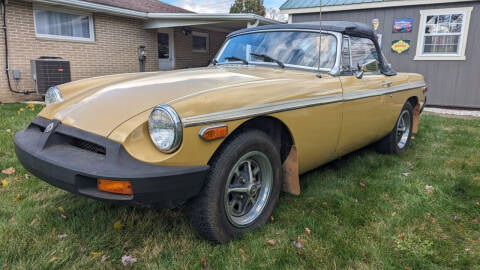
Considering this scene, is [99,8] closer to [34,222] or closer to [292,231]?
[34,222]

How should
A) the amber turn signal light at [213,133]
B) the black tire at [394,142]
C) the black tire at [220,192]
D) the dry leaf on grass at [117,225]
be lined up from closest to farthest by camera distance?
the amber turn signal light at [213,133] → the black tire at [220,192] → the dry leaf on grass at [117,225] → the black tire at [394,142]

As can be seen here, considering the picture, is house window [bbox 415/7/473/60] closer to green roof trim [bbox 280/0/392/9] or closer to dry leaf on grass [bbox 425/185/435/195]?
green roof trim [bbox 280/0/392/9]

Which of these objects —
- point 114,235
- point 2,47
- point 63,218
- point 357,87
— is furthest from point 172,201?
point 2,47

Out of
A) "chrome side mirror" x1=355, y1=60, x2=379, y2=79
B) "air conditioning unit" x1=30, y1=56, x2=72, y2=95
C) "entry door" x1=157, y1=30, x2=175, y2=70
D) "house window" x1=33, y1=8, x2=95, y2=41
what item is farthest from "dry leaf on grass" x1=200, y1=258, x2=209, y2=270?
"entry door" x1=157, y1=30, x2=175, y2=70

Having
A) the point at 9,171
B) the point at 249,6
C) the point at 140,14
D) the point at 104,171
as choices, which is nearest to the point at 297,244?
the point at 104,171

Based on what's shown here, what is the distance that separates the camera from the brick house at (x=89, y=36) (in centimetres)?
793

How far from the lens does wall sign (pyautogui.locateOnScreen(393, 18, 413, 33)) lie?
31.0ft

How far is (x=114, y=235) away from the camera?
2340mm

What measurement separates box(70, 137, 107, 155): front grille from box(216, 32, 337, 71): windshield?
181 cm

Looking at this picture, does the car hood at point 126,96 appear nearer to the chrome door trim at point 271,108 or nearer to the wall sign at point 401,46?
the chrome door trim at point 271,108

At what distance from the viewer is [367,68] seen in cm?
344

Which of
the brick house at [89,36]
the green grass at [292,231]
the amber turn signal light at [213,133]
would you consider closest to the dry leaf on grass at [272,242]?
the green grass at [292,231]

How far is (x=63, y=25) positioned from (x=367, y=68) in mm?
8299

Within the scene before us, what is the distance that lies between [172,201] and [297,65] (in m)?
1.81
